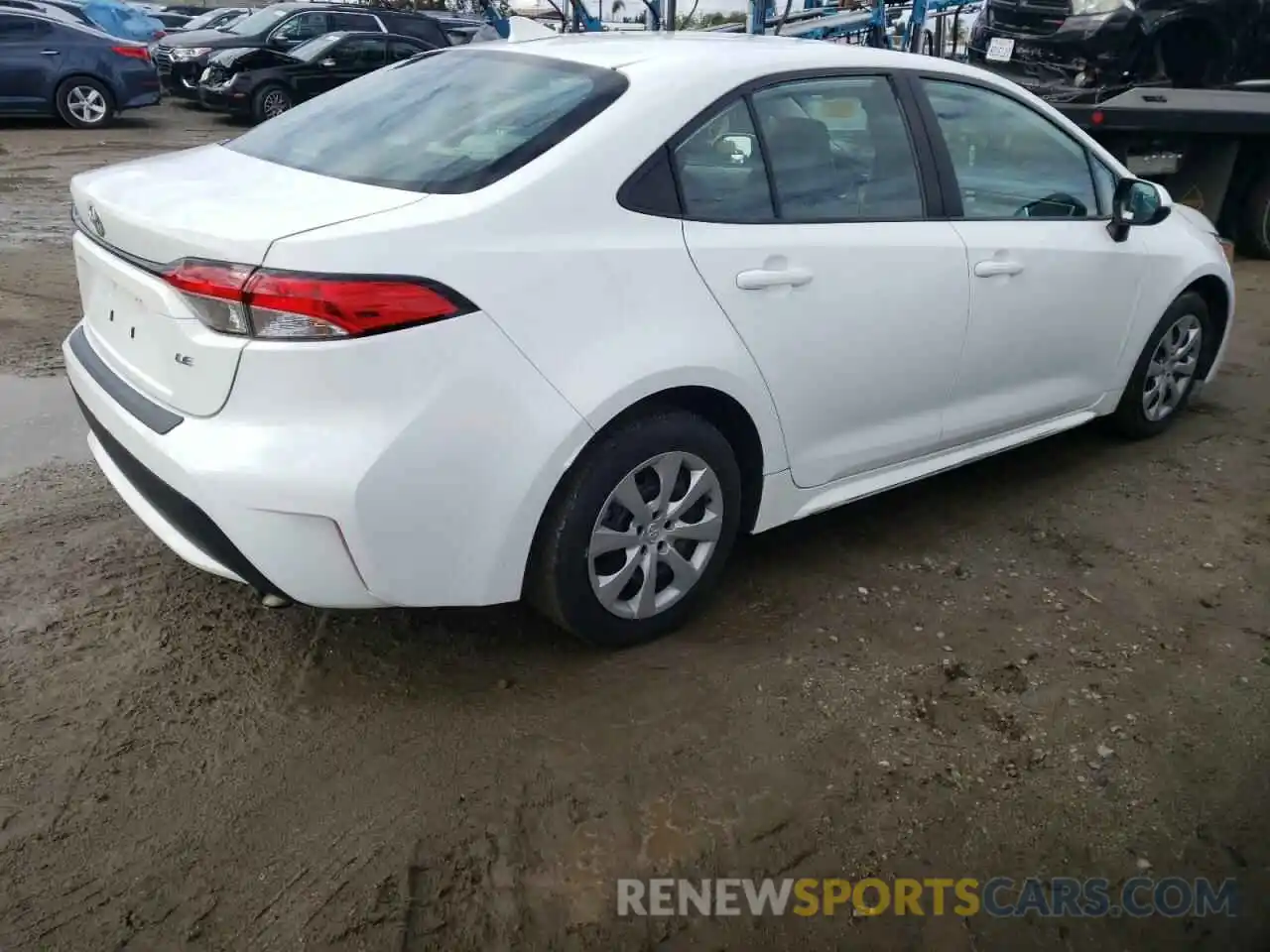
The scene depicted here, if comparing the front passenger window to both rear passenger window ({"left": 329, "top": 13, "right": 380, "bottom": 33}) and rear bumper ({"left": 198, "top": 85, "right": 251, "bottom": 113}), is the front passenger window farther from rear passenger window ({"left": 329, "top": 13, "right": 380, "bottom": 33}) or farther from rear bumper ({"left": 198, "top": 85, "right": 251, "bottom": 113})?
rear passenger window ({"left": 329, "top": 13, "right": 380, "bottom": 33})

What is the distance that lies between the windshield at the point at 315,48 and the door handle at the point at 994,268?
1435cm

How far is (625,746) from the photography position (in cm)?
270

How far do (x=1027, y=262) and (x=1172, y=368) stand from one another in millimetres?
1465

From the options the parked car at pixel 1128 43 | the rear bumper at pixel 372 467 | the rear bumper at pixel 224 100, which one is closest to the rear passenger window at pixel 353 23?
the rear bumper at pixel 224 100

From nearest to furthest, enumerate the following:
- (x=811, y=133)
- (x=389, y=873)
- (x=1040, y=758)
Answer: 1. (x=389, y=873)
2. (x=1040, y=758)
3. (x=811, y=133)

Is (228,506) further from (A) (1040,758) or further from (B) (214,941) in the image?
(A) (1040,758)

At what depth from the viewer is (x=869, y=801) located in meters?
2.55

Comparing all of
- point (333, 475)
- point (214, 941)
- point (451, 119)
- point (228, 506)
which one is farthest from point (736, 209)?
point (214, 941)

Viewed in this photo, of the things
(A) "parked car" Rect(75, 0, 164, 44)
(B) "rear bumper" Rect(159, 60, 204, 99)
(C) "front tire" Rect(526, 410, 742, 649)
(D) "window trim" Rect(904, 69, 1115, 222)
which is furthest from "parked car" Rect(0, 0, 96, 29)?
(C) "front tire" Rect(526, 410, 742, 649)

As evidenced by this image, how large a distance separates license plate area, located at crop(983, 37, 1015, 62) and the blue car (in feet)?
37.2

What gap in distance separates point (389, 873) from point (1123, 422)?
12.3ft

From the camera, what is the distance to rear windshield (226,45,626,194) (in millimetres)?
2717

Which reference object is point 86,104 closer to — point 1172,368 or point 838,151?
point 838,151

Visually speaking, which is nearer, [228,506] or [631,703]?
[228,506]
